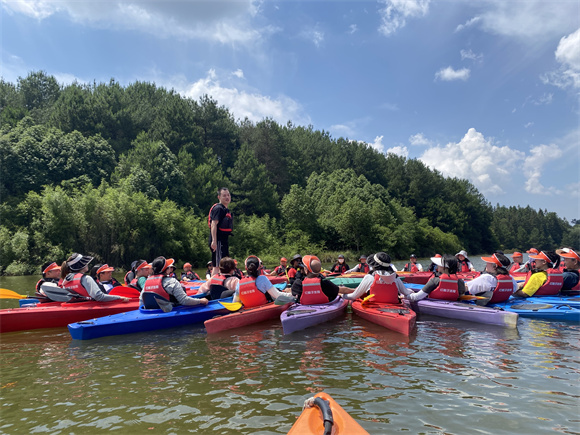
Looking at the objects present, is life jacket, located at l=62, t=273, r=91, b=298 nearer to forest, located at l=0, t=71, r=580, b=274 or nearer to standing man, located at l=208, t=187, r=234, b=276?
standing man, located at l=208, t=187, r=234, b=276

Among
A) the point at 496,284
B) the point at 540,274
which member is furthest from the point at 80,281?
the point at 540,274

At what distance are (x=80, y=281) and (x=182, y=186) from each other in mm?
33674

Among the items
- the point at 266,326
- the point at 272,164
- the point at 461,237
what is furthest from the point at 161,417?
the point at 461,237

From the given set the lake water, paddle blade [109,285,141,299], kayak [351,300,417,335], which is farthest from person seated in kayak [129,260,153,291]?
kayak [351,300,417,335]

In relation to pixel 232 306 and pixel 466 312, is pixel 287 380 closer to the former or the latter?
pixel 232 306

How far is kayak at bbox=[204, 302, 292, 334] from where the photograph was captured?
23.6ft

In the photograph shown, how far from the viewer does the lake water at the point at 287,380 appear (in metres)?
3.75

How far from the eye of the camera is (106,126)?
4597 centimetres

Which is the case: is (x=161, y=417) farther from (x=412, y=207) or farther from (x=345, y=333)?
(x=412, y=207)

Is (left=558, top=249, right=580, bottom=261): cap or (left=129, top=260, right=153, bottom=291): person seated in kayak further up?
(left=558, top=249, right=580, bottom=261): cap

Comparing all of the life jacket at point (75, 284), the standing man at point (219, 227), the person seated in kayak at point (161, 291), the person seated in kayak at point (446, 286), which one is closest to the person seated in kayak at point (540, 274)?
the person seated in kayak at point (446, 286)

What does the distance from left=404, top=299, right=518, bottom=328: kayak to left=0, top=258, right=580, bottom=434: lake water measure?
24 cm

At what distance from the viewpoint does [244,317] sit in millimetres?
7629

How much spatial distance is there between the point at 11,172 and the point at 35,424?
34347mm
